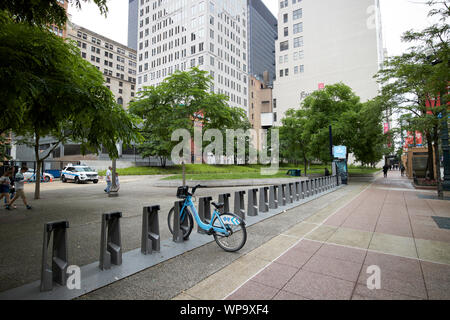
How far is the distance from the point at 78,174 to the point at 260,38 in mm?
135758

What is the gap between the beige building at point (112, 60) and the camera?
69125mm

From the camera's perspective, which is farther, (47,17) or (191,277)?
(47,17)

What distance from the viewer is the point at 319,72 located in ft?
201

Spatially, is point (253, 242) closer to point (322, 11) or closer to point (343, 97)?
point (343, 97)

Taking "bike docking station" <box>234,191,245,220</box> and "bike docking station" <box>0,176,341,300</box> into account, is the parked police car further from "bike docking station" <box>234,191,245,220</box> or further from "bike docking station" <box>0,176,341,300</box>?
"bike docking station" <box>0,176,341,300</box>

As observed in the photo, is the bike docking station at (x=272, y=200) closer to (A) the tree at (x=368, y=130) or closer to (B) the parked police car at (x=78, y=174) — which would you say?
(A) the tree at (x=368, y=130)

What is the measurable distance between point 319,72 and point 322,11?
15590 mm

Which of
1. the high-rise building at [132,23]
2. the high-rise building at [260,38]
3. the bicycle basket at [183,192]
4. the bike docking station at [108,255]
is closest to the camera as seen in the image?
the bike docking station at [108,255]

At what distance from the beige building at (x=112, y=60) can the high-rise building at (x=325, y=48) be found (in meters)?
46.1

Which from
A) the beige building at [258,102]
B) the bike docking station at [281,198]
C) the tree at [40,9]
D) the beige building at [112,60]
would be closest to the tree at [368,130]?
the bike docking station at [281,198]

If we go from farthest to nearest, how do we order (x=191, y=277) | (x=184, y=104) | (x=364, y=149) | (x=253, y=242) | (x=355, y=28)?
(x=355, y=28), (x=364, y=149), (x=184, y=104), (x=253, y=242), (x=191, y=277)

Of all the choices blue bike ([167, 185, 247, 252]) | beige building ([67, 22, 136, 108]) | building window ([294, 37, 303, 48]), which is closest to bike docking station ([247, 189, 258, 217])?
blue bike ([167, 185, 247, 252])
